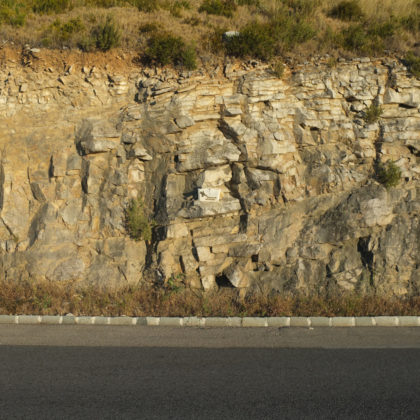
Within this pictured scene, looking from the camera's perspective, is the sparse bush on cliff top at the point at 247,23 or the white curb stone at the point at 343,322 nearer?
the white curb stone at the point at 343,322

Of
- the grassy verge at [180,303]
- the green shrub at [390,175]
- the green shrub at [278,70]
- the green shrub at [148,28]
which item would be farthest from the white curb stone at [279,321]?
the green shrub at [148,28]

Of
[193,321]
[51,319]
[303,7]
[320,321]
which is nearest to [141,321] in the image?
[193,321]

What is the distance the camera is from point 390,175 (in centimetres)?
953

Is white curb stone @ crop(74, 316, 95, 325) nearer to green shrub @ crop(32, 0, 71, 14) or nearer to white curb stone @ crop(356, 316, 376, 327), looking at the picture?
white curb stone @ crop(356, 316, 376, 327)

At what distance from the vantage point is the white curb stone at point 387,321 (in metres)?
7.01

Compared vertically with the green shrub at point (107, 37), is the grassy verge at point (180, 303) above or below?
below

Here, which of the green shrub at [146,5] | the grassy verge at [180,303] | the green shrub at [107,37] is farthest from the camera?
the green shrub at [146,5]

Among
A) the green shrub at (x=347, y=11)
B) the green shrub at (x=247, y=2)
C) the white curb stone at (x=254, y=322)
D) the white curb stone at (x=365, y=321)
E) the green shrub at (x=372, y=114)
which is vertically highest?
the green shrub at (x=247, y=2)

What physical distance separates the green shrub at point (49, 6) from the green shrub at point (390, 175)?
13.2 metres

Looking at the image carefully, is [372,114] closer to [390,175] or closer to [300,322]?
[390,175]

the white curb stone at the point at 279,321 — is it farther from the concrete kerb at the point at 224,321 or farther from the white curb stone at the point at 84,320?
the white curb stone at the point at 84,320

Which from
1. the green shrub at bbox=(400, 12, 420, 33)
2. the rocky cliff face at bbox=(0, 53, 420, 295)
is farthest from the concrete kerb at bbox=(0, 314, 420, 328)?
the green shrub at bbox=(400, 12, 420, 33)

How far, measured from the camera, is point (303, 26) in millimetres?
11930

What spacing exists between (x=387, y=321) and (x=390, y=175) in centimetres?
402
